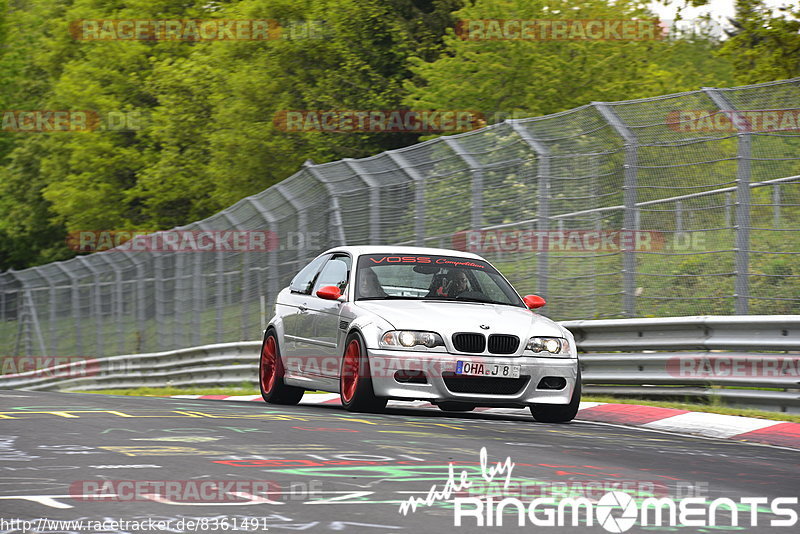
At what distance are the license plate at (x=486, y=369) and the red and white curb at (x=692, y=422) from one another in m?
1.26

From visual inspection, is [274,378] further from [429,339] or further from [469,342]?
[469,342]

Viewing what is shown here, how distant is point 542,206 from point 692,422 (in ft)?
12.9

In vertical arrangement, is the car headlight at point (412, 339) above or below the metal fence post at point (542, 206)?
below

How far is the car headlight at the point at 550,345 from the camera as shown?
34.7 feet

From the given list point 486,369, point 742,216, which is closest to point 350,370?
point 486,369

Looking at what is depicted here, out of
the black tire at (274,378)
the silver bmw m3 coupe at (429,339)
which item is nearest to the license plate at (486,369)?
the silver bmw m3 coupe at (429,339)

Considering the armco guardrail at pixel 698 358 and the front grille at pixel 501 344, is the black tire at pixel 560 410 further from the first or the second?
the armco guardrail at pixel 698 358

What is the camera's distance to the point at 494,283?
1200 cm

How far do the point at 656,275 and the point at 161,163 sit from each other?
35.2 meters

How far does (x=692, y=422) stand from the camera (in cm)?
1060

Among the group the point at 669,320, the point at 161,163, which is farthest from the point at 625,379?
the point at 161,163

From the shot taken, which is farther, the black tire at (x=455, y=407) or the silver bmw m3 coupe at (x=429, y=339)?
the black tire at (x=455, y=407)

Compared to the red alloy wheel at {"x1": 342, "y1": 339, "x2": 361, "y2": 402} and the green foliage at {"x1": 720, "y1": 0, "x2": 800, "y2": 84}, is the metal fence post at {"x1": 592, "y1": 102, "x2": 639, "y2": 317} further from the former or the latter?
the green foliage at {"x1": 720, "y1": 0, "x2": 800, "y2": 84}

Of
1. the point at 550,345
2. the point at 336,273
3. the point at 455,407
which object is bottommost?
the point at 455,407
